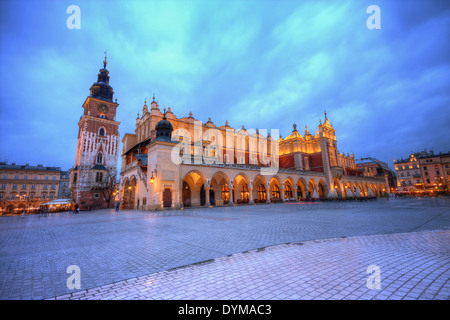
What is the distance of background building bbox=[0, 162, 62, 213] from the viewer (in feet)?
173

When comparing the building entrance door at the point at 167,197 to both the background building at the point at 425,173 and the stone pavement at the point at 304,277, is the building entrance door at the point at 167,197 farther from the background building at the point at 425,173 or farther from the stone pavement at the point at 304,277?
the background building at the point at 425,173

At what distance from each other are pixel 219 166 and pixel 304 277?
25.7m

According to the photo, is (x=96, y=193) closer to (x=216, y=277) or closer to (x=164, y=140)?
(x=164, y=140)

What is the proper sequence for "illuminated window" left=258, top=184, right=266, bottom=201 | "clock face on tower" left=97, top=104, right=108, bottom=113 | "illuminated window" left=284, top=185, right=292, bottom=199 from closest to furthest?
"illuminated window" left=258, top=184, right=266, bottom=201
"illuminated window" left=284, top=185, right=292, bottom=199
"clock face on tower" left=97, top=104, right=108, bottom=113

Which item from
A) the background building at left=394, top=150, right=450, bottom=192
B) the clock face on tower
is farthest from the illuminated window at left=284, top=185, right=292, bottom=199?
the background building at left=394, top=150, right=450, bottom=192

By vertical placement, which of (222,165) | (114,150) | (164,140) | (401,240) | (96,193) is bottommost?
(401,240)

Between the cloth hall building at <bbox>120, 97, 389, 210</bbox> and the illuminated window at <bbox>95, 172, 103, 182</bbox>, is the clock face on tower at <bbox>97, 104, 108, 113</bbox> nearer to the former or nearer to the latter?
the cloth hall building at <bbox>120, 97, 389, 210</bbox>

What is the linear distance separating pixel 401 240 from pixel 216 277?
5.97 meters

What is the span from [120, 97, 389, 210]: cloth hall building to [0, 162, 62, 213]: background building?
35.6 metres

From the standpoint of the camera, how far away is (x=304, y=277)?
3.52 metres

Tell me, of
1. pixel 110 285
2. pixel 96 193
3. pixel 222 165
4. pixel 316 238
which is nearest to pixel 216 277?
pixel 110 285

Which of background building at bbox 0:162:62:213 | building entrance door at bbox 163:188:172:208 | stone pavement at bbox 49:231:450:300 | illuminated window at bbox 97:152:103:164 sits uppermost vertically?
illuminated window at bbox 97:152:103:164

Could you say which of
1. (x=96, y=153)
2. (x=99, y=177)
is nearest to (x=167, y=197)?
(x=99, y=177)

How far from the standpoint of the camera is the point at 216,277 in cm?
361
